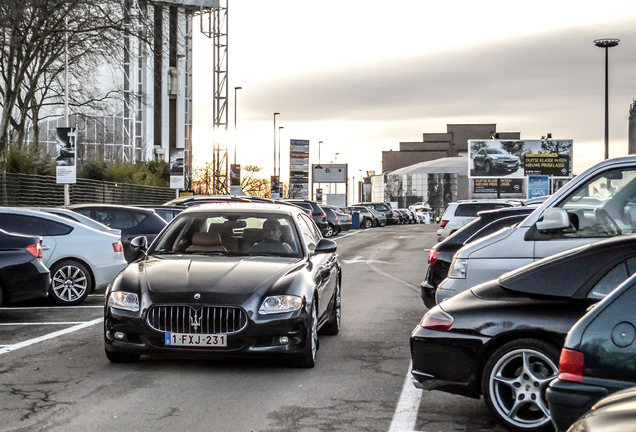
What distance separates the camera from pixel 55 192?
38.8 metres

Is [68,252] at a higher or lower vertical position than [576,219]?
lower

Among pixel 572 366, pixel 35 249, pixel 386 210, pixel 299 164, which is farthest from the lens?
pixel 299 164

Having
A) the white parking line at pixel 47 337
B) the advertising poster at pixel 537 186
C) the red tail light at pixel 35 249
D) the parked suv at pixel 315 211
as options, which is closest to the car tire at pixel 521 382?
the white parking line at pixel 47 337

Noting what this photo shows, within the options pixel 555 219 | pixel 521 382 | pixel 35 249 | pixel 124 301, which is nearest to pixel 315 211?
pixel 35 249

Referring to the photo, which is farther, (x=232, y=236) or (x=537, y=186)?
(x=537, y=186)

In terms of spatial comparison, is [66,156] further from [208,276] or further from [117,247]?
[208,276]

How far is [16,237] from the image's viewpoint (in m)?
12.2

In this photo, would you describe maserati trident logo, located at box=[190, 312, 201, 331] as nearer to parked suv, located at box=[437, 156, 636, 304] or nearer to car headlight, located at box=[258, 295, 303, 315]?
car headlight, located at box=[258, 295, 303, 315]

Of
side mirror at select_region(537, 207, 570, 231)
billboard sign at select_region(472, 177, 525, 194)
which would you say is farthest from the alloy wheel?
billboard sign at select_region(472, 177, 525, 194)

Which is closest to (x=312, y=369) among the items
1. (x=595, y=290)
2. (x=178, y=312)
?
(x=178, y=312)

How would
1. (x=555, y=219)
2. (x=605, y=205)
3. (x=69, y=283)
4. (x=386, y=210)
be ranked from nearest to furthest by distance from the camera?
(x=555, y=219) < (x=605, y=205) < (x=69, y=283) < (x=386, y=210)

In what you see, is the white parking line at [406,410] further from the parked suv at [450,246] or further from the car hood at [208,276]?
the parked suv at [450,246]

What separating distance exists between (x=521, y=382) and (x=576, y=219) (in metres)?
2.27

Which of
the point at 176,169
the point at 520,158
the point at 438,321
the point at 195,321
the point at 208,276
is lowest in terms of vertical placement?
the point at 195,321
